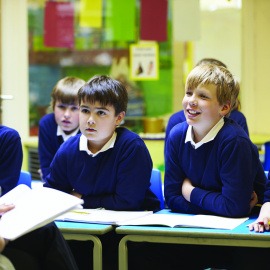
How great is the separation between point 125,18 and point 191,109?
9.19 ft

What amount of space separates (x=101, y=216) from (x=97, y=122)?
0.48 metres

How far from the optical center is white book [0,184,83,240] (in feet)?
5.29

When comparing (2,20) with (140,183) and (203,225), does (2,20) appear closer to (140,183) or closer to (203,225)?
(140,183)

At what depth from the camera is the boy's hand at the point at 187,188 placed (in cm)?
222

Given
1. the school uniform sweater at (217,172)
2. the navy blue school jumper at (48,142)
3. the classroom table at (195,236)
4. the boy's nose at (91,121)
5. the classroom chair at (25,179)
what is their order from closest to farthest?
the classroom table at (195,236) < the school uniform sweater at (217,172) < the boy's nose at (91,121) < the classroom chair at (25,179) < the navy blue school jumper at (48,142)

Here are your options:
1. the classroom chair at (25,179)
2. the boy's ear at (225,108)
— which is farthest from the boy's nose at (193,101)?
the classroom chair at (25,179)

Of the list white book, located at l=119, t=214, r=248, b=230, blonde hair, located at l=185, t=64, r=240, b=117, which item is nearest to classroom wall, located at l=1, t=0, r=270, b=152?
blonde hair, located at l=185, t=64, r=240, b=117

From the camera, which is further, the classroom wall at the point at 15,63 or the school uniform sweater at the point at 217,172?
the classroom wall at the point at 15,63

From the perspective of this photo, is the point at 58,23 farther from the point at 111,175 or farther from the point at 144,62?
the point at 111,175

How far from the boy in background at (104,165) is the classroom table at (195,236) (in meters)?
0.38

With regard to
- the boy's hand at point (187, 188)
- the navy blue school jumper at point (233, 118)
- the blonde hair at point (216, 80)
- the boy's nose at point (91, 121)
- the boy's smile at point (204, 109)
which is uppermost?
the blonde hair at point (216, 80)

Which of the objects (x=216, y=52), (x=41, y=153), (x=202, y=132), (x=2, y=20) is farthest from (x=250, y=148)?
(x=216, y=52)

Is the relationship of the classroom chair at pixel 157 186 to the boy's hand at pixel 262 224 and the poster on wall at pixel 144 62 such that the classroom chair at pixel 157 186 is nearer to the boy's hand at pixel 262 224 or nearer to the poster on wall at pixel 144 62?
the boy's hand at pixel 262 224

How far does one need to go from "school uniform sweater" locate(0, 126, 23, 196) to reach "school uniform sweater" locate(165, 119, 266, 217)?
2.56 feet
